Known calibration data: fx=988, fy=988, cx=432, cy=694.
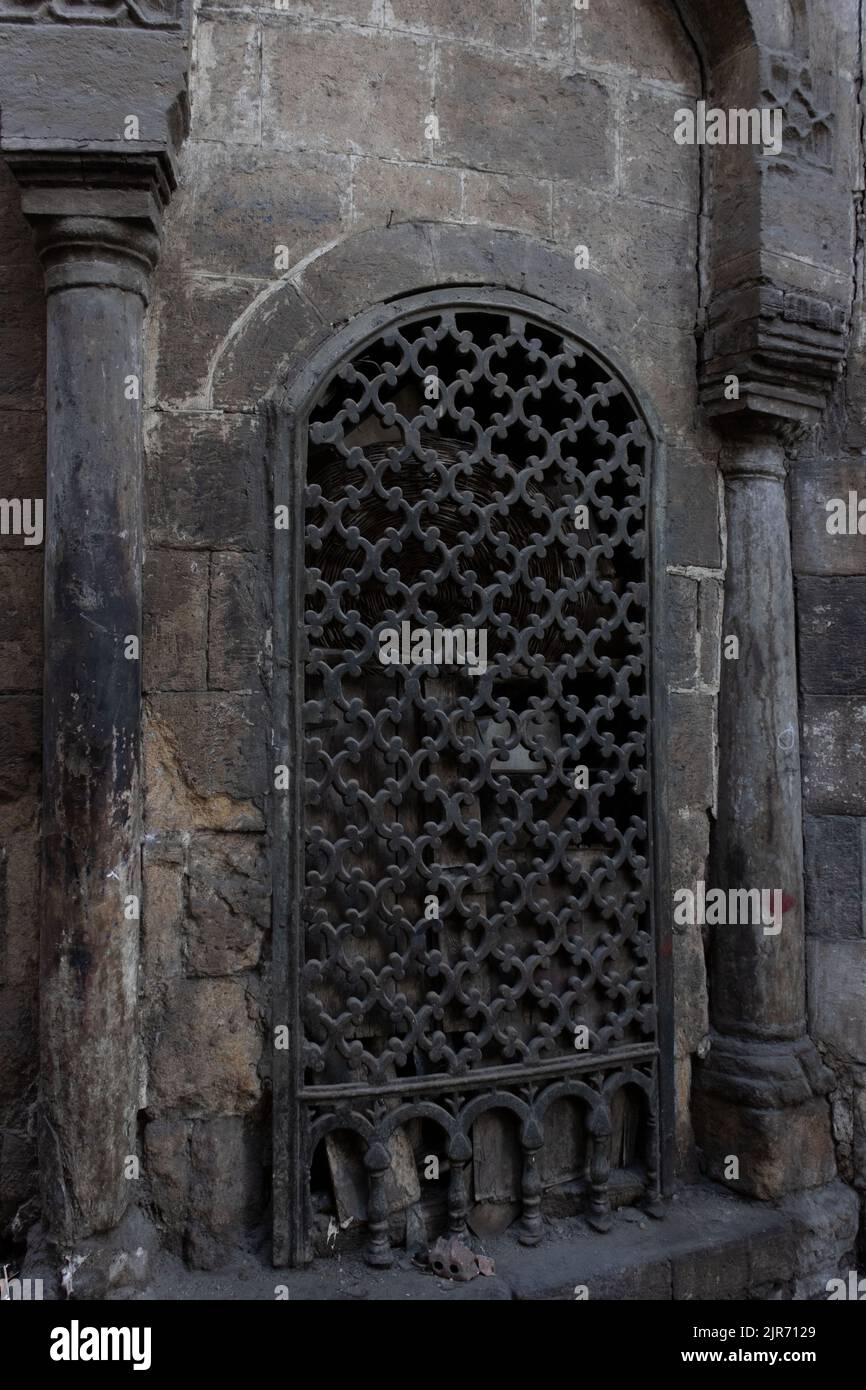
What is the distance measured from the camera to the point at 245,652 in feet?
9.48

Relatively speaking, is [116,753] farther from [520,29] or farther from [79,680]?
[520,29]

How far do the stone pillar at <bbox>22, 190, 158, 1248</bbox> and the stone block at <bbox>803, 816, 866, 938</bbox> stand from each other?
7.57ft

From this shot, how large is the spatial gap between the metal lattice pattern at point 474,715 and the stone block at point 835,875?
2.25ft

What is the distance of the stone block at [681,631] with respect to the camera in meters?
3.38

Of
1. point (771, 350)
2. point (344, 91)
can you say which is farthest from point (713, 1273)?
point (344, 91)

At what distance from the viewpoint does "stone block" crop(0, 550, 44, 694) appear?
9.14 feet

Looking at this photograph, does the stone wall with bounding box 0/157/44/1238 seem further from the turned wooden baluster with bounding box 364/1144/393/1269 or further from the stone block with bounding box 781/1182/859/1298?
the stone block with bounding box 781/1182/859/1298

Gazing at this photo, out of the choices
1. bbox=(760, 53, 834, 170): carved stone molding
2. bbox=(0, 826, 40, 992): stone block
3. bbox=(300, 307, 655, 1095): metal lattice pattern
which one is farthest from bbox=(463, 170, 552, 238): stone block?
bbox=(0, 826, 40, 992): stone block

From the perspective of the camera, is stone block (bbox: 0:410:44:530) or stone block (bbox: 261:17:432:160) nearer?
stone block (bbox: 0:410:44:530)

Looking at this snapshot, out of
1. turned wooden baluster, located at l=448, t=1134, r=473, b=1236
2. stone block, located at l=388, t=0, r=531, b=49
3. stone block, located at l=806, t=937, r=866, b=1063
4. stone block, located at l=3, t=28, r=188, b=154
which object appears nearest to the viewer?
stone block, located at l=3, t=28, r=188, b=154

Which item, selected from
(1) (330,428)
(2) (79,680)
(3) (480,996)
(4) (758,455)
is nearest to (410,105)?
(1) (330,428)

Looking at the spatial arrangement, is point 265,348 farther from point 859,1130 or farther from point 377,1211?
point 859,1130

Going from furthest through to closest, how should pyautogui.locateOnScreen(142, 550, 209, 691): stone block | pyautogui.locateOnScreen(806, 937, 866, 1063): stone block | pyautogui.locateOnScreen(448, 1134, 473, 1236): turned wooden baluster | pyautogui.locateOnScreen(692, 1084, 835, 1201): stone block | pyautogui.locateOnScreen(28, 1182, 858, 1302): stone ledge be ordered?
pyautogui.locateOnScreen(806, 937, 866, 1063): stone block
pyautogui.locateOnScreen(692, 1084, 835, 1201): stone block
pyautogui.locateOnScreen(448, 1134, 473, 1236): turned wooden baluster
pyautogui.locateOnScreen(142, 550, 209, 691): stone block
pyautogui.locateOnScreen(28, 1182, 858, 1302): stone ledge

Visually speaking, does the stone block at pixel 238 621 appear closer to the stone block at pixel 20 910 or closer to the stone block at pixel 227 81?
the stone block at pixel 20 910
